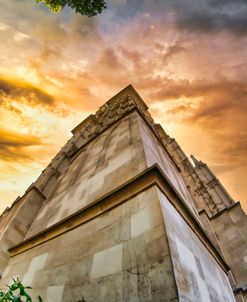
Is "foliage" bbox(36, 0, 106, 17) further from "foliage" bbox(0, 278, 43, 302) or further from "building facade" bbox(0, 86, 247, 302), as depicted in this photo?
"foliage" bbox(0, 278, 43, 302)

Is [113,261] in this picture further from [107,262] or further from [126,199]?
[126,199]

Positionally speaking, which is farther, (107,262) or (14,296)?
(107,262)

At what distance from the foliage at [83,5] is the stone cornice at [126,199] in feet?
21.2

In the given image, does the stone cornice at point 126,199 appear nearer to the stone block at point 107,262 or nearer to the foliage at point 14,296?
the stone block at point 107,262

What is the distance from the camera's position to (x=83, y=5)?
291 inches

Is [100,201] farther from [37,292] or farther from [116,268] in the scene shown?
[37,292]

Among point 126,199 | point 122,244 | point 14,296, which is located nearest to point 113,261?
point 122,244

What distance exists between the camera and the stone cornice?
14.2ft

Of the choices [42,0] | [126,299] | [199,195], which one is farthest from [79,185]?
[199,195]

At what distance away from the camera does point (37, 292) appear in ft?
14.7

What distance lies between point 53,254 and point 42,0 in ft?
28.4

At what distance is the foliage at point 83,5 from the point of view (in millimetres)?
7367

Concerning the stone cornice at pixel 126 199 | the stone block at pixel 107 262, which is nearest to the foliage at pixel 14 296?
the stone block at pixel 107 262

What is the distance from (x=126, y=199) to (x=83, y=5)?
709 cm
